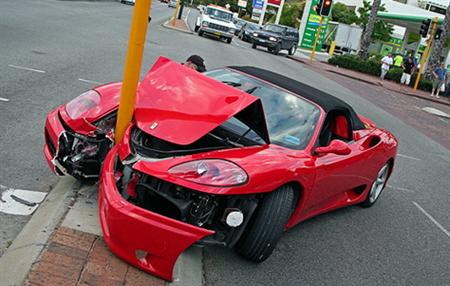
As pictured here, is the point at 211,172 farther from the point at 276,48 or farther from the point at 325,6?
the point at 276,48

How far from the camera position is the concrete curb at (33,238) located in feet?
10.2

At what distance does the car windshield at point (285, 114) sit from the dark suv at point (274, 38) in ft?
92.3

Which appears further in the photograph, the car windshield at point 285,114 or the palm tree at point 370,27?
the palm tree at point 370,27

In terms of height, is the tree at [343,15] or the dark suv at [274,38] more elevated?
the tree at [343,15]

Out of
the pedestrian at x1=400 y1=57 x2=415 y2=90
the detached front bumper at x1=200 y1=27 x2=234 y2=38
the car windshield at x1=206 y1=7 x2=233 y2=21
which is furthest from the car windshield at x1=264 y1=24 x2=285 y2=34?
the pedestrian at x1=400 y1=57 x2=415 y2=90

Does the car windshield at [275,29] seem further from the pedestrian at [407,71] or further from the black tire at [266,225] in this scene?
the black tire at [266,225]

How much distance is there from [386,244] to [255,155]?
2.16m

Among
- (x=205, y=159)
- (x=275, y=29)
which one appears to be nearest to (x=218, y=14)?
(x=275, y=29)

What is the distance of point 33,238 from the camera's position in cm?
351

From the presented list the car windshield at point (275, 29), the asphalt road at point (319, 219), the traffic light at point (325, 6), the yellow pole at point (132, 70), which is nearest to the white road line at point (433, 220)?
the asphalt road at point (319, 219)

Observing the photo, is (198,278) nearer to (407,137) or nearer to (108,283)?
(108,283)

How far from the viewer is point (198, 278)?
3.61 metres

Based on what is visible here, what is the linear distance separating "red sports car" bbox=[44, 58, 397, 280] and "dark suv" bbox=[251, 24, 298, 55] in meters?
27.9

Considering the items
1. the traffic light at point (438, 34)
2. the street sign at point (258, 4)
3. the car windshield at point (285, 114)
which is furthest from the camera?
the street sign at point (258, 4)
